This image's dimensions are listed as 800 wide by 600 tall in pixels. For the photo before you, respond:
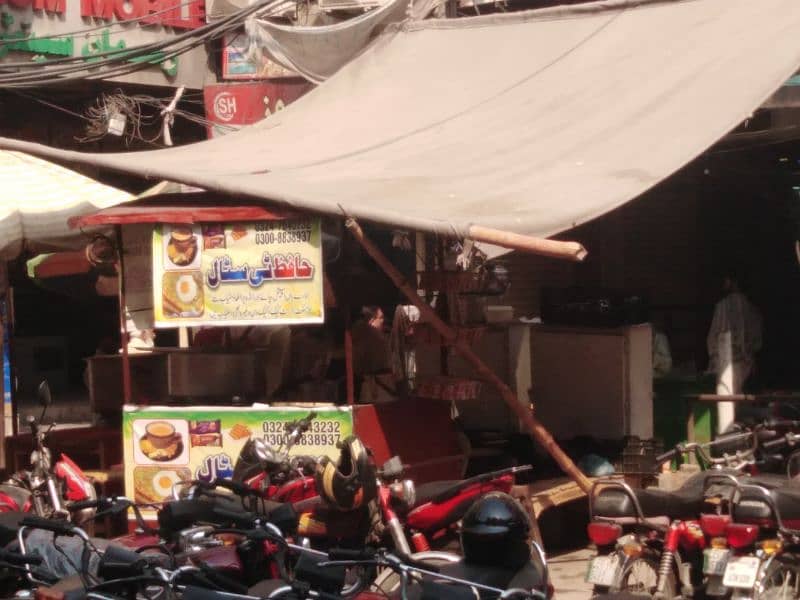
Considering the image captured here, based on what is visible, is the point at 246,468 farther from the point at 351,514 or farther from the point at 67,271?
the point at 67,271

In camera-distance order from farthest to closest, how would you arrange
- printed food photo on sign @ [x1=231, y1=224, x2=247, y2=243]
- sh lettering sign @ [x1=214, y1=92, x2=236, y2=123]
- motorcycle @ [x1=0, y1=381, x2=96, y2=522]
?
sh lettering sign @ [x1=214, y1=92, x2=236, y2=123], printed food photo on sign @ [x1=231, y1=224, x2=247, y2=243], motorcycle @ [x1=0, y1=381, x2=96, y2=522]

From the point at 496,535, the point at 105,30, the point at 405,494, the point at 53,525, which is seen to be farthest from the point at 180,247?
the point at 105,30

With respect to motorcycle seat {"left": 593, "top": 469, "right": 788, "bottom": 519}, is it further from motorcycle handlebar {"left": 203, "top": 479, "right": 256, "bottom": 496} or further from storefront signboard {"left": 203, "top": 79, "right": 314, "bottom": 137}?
storefront signboard {"left": 203, "top": 79, "right": 314, "bottom": 137}

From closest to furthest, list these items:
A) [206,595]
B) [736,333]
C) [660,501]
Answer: [206,595]
[660,501]
[736,333]

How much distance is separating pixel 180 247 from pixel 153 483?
5.02 ft

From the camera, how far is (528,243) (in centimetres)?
667

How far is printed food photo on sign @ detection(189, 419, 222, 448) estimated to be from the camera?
26.8ft

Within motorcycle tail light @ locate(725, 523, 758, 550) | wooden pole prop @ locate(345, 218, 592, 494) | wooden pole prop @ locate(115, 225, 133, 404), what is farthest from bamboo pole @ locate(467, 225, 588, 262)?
wooden pole prop @ locate(115, 225, 133, 404)

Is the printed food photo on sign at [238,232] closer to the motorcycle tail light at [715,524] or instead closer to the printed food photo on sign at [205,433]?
the printed food photo on sign at [205,433]

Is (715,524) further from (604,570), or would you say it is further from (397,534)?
(397,534)

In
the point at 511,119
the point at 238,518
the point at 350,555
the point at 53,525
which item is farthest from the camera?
the point at 511,119

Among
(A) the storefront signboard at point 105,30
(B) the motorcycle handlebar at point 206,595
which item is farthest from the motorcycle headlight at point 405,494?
(A) the storefront signboard at point 105,30

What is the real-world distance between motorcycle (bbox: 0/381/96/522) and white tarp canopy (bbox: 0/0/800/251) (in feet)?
6.08

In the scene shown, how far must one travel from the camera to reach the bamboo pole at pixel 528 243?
6578mm
